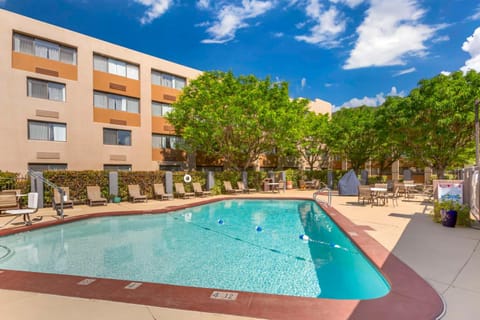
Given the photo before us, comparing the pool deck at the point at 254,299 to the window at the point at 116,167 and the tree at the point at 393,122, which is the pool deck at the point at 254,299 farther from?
the window at the point at 116,167

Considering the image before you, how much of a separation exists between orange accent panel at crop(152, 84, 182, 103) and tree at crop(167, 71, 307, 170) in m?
1.86

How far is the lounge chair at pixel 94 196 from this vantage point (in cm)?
1458

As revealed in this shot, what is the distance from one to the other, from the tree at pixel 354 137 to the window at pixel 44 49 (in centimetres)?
2241

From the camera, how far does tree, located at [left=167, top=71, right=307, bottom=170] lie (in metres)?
20.1

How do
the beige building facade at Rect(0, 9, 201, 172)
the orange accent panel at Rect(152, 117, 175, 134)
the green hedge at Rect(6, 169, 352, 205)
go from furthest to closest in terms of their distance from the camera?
1. the orange accent panel at Rect(152, 117, 175, 134)
2. the beige building facade at Rect(0, 9, 201, 172)
3. the green hedge at Rect(6, 169, 352, 205)

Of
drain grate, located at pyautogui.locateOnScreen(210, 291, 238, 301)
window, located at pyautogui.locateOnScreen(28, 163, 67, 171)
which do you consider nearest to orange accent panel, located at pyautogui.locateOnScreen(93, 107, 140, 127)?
window, located at pyautogui.locateOnScreen(28, 163, 67, 171)

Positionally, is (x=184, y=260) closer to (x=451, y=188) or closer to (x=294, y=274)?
(x=294, y=274)

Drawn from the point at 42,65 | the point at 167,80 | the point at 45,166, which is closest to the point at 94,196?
the point at 45,166

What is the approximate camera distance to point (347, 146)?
26672 mm

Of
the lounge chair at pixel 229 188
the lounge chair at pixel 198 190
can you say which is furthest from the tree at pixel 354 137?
the lounge chair at pixel 198 190

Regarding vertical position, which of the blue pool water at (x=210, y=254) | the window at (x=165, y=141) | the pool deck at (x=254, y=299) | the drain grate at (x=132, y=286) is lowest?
the blue pool water at (x=210, y=254)

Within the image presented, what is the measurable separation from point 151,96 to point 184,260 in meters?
19.0

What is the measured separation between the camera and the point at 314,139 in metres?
29.1

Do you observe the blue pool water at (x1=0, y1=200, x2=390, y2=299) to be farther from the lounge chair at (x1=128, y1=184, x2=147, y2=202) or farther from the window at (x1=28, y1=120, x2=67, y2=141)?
the window at (x1=28, y1=120, x2=67, y2=141)
